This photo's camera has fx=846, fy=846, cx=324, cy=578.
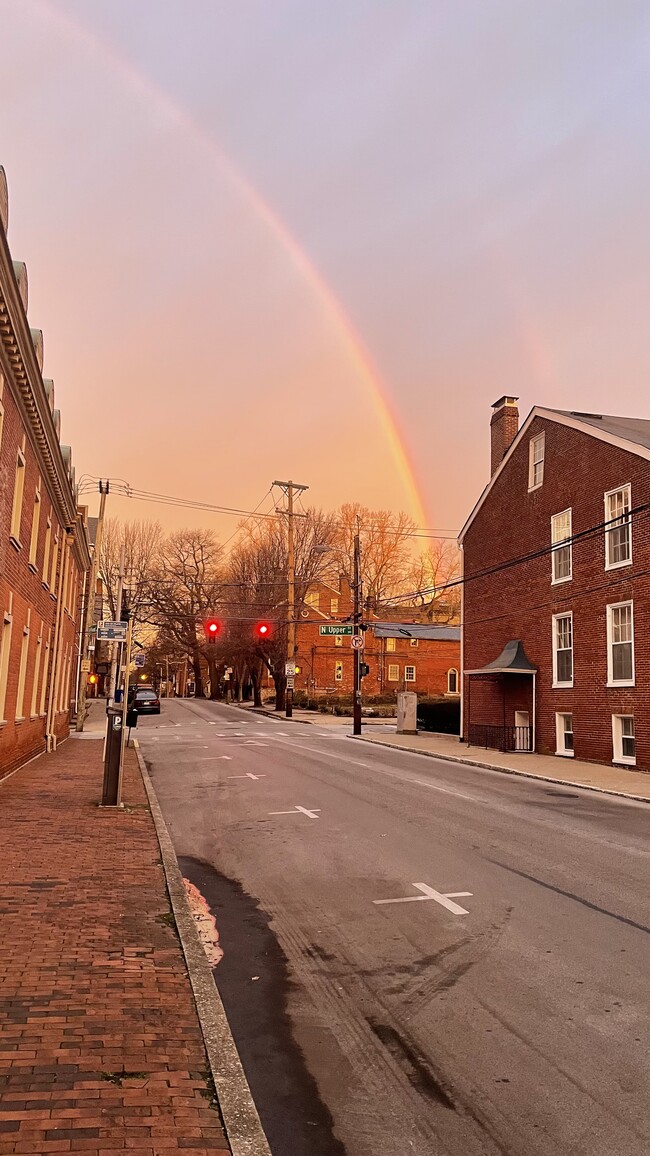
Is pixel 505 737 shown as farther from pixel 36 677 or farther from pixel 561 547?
pixel 36 677

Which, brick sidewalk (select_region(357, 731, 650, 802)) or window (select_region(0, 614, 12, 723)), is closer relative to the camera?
window (select_region(0, 614, 12, 723))

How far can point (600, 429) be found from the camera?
2298cm

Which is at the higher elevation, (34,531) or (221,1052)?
(34,531)

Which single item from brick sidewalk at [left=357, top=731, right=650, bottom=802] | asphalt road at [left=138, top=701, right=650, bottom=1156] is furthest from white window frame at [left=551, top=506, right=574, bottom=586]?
asphalt road at [left=138, top=701, right=650, bottom=1156]

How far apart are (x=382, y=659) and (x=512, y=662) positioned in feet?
151

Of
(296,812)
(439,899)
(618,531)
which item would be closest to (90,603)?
(618,531)

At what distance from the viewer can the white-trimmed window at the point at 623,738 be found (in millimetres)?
21234

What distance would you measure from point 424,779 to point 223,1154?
1479 cm

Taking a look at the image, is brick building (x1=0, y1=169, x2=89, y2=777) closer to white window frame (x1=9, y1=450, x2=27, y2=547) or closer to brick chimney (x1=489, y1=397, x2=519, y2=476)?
white window frame (x1=9, y1=450, x2=27, y2=547)

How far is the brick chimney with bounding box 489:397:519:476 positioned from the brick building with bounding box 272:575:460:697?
39.8 metres

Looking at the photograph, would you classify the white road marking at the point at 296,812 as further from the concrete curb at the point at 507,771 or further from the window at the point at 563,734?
the window at the point at 563,734

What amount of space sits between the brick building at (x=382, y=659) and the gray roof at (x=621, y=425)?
43657mm

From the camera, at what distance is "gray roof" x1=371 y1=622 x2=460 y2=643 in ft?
234

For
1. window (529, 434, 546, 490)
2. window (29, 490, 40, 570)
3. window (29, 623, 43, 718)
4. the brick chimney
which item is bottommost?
→ window (29, 623, 43, 718)
